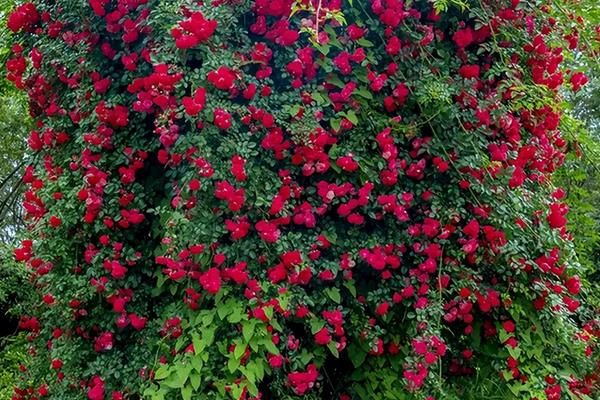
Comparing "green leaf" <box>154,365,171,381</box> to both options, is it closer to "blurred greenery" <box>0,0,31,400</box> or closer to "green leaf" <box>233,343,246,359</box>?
"green leaf" <box>233,343,246,359</box>

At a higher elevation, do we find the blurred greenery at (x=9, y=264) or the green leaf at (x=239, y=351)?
the green leaf at (x=239, y=351)

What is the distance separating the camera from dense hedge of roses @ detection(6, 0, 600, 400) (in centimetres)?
201

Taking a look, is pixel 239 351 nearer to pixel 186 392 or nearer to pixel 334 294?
pixel 186 392

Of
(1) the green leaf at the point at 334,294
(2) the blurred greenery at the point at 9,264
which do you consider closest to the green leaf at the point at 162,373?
(1) the green leaf at the point at 334,294

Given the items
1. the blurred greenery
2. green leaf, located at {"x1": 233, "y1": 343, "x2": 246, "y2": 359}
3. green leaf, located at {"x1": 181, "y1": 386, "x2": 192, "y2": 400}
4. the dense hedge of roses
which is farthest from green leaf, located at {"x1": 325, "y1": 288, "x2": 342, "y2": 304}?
the blurred greenery

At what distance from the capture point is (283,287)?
1998 mm

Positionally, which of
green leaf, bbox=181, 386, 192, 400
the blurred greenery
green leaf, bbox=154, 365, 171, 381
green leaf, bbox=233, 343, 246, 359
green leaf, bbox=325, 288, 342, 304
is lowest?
the blurred greenery

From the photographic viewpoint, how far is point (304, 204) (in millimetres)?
2152

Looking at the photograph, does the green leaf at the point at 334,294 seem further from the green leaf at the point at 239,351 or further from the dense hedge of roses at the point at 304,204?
the green leaf at the point at 239,351

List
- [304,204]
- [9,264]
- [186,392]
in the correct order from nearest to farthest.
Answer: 1. [186,392]
2. [304,204]
3. [9,264]

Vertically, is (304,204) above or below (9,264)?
above

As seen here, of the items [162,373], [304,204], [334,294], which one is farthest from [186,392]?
[304,204]

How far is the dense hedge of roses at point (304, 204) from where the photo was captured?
6.58ft

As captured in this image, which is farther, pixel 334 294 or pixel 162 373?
pixel 334 294
